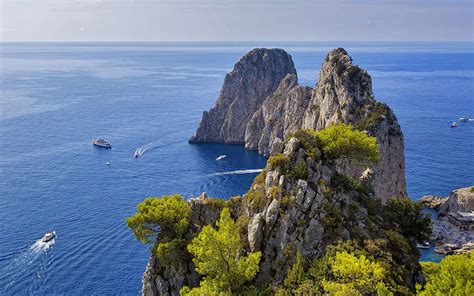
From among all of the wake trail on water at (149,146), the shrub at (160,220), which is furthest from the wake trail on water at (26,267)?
the wake trail on water at (149,146)

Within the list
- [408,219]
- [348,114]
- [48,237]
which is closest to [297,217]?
[408,219]

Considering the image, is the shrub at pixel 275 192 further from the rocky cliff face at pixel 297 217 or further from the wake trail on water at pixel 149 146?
the wake trail on water at pixel 149 146

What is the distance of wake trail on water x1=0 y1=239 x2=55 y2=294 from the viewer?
83.4 m

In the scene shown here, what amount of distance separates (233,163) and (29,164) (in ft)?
250

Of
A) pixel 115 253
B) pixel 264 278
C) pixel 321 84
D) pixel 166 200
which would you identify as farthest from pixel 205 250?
pixel 321 84

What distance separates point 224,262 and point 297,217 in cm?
1017

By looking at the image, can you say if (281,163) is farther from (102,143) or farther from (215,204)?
(102,143)

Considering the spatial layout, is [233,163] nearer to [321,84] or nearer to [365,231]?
[321,84]

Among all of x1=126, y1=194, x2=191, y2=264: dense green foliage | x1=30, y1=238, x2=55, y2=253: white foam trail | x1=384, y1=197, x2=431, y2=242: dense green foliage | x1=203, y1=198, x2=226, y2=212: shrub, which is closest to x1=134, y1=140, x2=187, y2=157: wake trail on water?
x1=30, y1=238, x2=55, y2=253: white foam trail

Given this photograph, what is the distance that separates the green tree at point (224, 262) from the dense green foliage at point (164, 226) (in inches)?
219

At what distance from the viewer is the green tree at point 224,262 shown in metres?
48.2

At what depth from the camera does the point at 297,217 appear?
165ft

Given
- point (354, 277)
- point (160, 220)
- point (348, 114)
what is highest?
point (348, 114)

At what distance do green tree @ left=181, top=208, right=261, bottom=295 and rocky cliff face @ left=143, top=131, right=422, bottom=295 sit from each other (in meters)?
2.45
